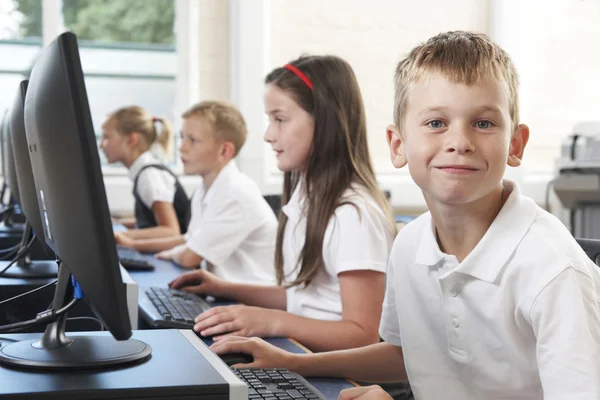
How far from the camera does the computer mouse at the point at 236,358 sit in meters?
1.05

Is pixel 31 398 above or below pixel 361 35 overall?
below

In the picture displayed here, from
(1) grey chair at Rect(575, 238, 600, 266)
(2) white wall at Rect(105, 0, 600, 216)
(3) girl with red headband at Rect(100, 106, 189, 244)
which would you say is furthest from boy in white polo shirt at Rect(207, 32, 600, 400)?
(2) white wall at Rect(105, 0, 600, 216)

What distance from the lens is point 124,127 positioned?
11.9ft

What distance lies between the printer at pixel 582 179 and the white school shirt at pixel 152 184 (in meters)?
1.69

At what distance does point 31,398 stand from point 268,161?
3.29 meters

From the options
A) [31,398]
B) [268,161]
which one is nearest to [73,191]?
[31,398]

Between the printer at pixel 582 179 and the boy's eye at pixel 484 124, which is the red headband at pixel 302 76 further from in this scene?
the printer at pixel 582 179

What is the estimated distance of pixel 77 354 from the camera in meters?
0.76

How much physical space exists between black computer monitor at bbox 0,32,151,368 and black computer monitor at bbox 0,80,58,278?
0.26 meters

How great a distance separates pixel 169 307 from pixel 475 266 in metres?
0.70

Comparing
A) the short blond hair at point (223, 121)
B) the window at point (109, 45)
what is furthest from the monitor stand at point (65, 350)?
the window at point (109, 45)

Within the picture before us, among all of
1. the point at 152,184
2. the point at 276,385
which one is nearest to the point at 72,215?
the point at 276,385

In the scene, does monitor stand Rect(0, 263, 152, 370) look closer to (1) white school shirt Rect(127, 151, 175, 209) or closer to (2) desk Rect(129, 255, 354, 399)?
(2) desk Rect(129, 255, 354, 399)

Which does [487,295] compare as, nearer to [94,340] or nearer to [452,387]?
[452,387]
